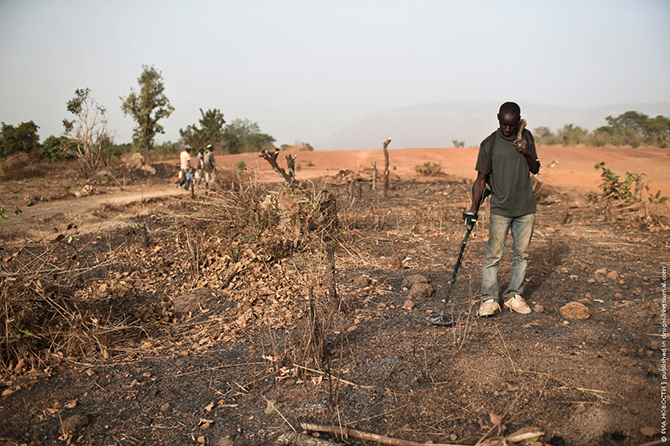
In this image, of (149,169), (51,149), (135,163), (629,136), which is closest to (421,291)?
(149,169)

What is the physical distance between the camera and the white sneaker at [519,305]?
3.74 m

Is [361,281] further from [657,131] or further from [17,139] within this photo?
[657,131]

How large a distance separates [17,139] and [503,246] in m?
22.3

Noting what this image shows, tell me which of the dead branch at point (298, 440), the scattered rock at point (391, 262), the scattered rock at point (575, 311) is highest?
the scattered rock at point (391, 262)

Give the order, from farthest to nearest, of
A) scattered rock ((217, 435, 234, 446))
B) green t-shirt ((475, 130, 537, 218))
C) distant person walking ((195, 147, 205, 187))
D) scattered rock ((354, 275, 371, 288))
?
distant person walking ((195, 147, 205, 187)), scattered rock ((354, 275, 371, 288)), green t-shirt ((475, 130, 537, 218)), scattered rock ((217, 435, 234, 446))

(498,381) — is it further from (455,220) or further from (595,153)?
(595,153)

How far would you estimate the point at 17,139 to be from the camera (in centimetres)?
1955

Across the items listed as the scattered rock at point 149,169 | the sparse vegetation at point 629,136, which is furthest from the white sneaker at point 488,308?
the sparse vegetation at point 629,136

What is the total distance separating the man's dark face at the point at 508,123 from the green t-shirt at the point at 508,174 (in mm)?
76

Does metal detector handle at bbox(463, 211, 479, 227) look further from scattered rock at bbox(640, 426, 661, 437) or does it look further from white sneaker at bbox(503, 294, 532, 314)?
scattered rock at bbox(640, 426, 661, 437)

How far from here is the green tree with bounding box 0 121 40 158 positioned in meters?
19.2

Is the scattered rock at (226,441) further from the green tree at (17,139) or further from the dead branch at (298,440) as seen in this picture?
the green tree at (17,139)

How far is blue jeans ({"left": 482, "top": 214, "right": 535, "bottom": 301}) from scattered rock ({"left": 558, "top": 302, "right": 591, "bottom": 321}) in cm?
37

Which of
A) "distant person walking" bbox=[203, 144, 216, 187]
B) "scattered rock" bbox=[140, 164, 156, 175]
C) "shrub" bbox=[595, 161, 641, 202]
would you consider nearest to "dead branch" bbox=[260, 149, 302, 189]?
"distant person walking" bbox=[203, 144, 216, 187]
